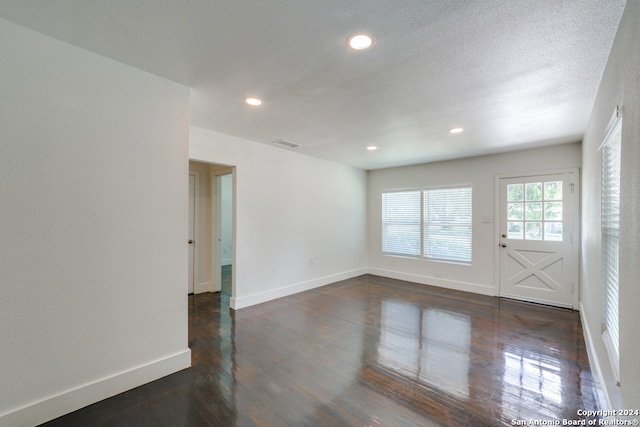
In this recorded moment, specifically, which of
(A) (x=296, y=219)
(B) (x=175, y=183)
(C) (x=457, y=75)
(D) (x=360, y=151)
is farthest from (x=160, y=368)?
(D) (x=360, y=151)

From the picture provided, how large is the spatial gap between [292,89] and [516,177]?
415 centimetres

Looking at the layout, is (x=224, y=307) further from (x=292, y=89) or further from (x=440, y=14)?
(x=440, y=14)

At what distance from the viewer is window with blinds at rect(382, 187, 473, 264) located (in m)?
5.25

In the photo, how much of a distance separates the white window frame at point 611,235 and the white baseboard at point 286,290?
12.5ft

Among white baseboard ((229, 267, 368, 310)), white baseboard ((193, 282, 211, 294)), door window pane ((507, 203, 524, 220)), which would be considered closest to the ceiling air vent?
white baseboard ((229, 267, 368, 310))

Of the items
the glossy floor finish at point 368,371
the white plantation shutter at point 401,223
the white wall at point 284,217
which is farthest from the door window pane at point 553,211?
the white wall at point 284,217

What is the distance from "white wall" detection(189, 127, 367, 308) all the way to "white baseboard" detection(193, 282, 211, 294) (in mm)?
1233

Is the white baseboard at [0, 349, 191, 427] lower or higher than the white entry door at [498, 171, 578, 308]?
lower

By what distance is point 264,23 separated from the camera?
5.39ft

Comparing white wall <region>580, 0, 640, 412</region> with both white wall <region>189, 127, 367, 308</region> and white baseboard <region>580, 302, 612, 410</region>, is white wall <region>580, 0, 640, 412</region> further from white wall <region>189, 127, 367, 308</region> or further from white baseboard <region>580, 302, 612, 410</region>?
white wall <region>189, 127, 367, 308</region>

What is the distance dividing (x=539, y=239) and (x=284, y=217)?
412cm

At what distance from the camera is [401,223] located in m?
6.11

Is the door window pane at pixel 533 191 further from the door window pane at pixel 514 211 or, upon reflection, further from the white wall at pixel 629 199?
the white wall at pixel 629 199

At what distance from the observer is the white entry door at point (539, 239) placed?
419 centimetres
